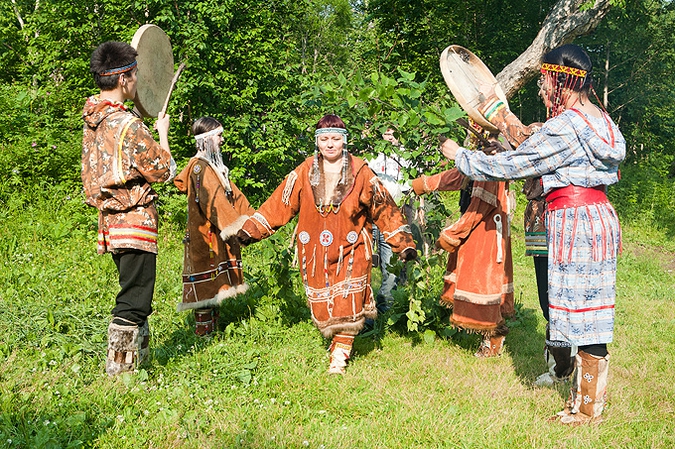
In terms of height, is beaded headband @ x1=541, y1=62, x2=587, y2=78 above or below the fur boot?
above

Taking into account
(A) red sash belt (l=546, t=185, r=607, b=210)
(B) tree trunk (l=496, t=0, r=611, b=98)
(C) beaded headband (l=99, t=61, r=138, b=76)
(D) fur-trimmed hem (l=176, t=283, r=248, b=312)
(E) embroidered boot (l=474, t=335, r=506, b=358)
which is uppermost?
(B) tree trunk (l=496, t=0, r=611, b=98)

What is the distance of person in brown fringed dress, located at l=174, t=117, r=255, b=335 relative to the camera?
15.3 ft

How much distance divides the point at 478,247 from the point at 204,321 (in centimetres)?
231

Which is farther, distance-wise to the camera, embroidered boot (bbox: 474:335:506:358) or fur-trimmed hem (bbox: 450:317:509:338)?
embroidered boot (bbox: 474:335:506:358)

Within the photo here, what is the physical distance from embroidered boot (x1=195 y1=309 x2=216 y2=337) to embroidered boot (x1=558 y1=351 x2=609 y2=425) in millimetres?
2790

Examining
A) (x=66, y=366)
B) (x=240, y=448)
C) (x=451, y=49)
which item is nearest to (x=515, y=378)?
(x=240, y=448)

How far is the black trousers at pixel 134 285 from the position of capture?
3.51 meters

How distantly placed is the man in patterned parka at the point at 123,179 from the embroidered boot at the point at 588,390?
2637 mm

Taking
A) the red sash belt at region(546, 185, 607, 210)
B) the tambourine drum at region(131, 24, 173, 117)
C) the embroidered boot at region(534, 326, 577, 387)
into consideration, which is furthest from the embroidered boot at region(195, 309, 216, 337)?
the red sash belt at region(546, 185, 607, 210)

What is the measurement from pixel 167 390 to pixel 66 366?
71 centimetres

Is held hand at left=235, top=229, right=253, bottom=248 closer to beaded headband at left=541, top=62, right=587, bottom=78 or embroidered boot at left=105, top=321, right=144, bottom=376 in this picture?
embroidered boot at left=105, top=321, right=144, bottom=376

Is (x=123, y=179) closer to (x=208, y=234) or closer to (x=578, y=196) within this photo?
(x=208, y=234)

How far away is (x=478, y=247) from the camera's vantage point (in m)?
4.30

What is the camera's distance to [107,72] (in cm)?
341
